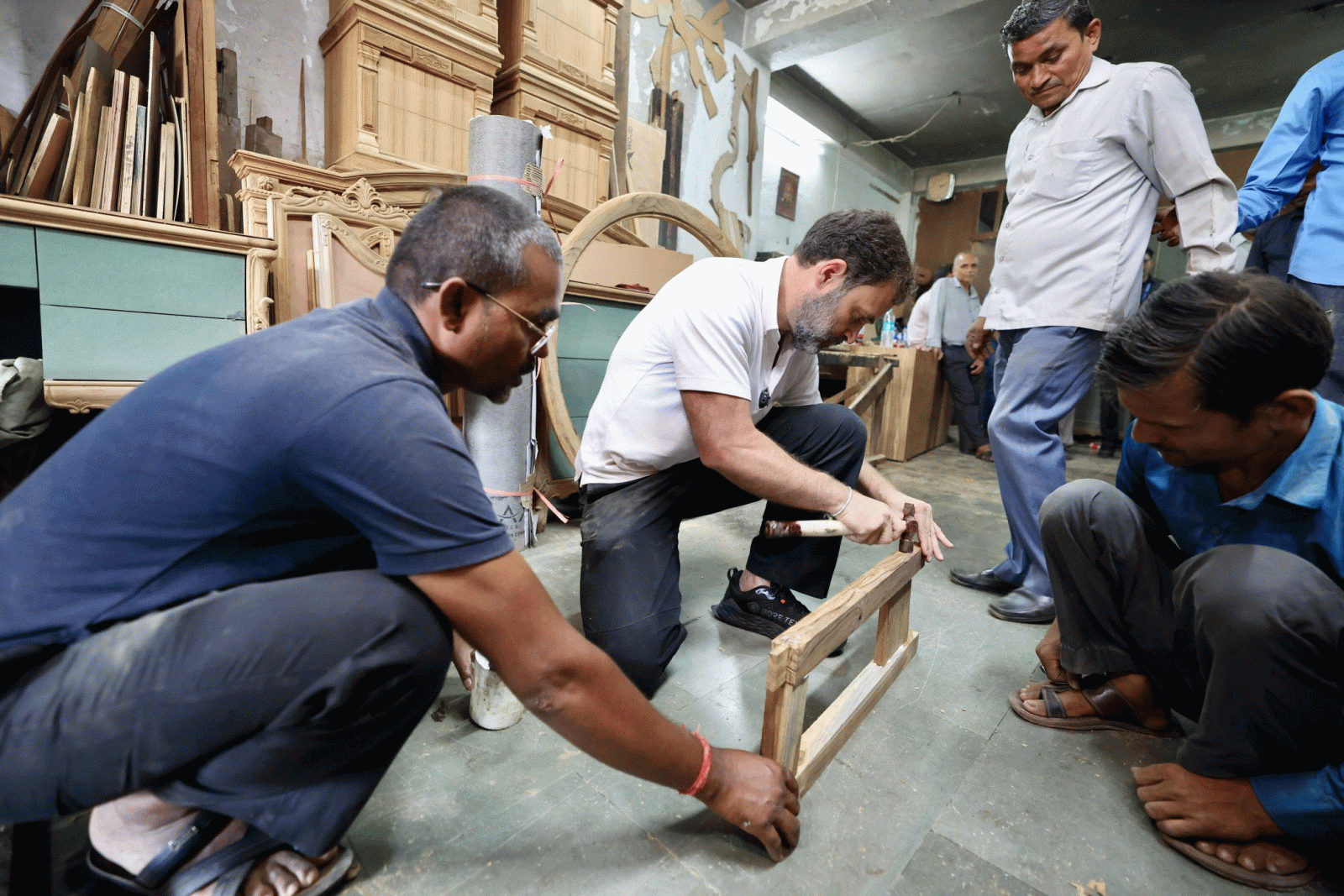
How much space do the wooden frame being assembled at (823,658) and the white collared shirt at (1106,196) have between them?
1043 millimetres

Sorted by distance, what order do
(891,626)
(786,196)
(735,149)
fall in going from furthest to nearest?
(786,196)
(735,149)
(891,626)

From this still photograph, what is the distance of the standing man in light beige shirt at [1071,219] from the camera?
5.67ft

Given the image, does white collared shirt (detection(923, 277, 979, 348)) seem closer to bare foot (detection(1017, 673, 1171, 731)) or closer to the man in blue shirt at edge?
the man in blue shirt at edge

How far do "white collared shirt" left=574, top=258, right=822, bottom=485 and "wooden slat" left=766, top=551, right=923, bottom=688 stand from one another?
1.57 ft

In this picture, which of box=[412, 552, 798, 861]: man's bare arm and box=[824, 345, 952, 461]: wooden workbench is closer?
box=[412, 552, 798, 861]: man's bare arm

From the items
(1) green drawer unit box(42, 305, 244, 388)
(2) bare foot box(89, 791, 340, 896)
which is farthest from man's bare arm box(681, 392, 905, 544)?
(1) green drawer unit box(42, 305, 244, 388)

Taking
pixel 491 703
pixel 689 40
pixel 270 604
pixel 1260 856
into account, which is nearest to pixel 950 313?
pixel 689 40

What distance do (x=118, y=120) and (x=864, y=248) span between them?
7.69ft

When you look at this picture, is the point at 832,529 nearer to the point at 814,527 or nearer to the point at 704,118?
the point at 814,527

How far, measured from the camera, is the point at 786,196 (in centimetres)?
633

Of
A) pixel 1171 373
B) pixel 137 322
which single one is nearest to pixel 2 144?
Answer: pixel 137 322

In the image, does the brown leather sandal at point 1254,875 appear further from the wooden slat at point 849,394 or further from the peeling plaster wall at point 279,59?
the peeling plaster wall at point 279,59

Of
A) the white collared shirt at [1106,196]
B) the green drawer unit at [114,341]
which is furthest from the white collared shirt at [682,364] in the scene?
the green drawer unit at [114,341]

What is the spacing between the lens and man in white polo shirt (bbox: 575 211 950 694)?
138 centimetres
